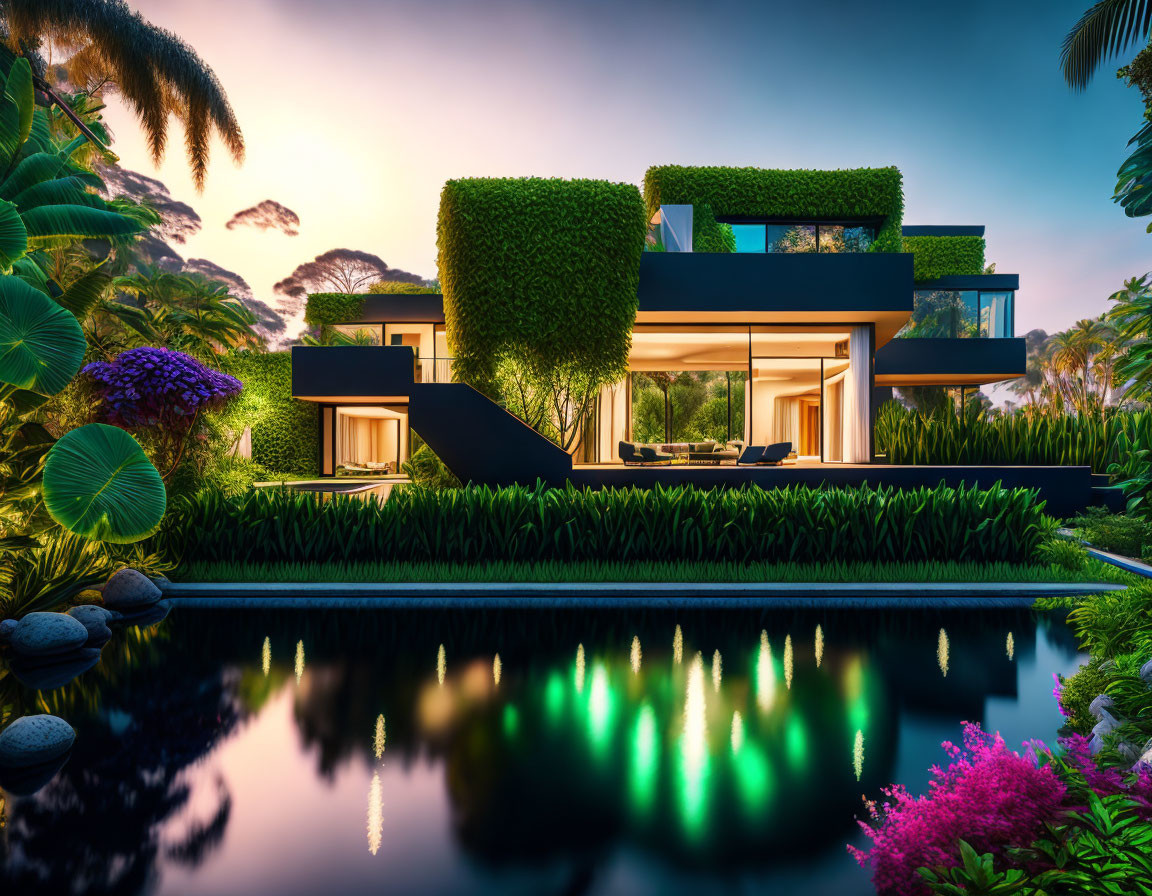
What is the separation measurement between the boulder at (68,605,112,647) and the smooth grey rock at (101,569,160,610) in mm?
769

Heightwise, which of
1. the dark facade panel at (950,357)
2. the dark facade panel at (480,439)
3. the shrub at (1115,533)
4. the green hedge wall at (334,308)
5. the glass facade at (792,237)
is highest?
the glass facade at (792,237)

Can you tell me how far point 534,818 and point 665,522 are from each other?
5758 mm

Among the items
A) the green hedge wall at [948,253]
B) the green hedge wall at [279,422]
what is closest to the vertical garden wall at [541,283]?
the green hedge wall at [279,422]

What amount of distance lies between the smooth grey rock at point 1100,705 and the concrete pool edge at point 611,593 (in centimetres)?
391

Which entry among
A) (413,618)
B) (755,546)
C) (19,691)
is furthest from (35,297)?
(755,546)

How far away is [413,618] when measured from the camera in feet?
22.9

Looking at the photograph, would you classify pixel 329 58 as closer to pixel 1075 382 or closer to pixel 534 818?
pixel 534 818

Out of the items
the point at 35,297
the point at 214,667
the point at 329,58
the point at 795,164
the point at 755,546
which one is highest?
the point at 329,58

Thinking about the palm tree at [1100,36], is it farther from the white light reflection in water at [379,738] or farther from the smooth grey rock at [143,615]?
the smooth grey rock at [143,615]

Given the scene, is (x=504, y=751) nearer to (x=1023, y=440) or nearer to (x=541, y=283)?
(x=541, y=283)

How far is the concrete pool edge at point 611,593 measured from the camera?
7590 millimetres

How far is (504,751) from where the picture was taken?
381 cm

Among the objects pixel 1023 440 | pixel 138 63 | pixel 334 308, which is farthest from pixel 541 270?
pixel 334 308

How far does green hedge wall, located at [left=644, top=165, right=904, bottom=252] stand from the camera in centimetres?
1772
